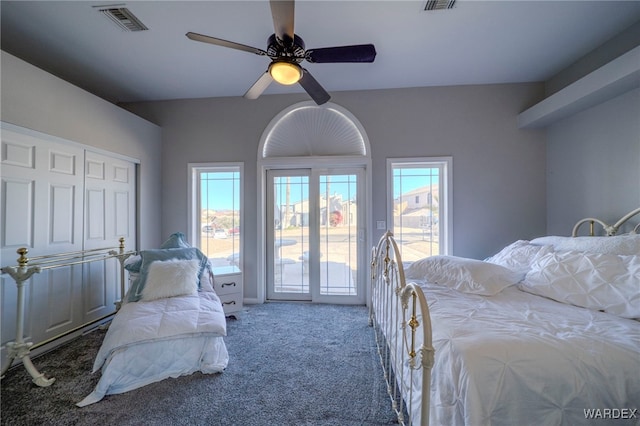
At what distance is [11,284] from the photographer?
1999mm

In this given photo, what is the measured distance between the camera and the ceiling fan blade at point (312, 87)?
6.31 feet

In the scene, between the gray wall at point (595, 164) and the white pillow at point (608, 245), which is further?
the gray wall at point (595, 164)

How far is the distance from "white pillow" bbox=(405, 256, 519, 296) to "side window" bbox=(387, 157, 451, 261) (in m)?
1.29

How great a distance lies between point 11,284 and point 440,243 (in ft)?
14.1

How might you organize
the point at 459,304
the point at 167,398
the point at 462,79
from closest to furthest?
the point at 459,304, the point at 167,398, the point at 462,79

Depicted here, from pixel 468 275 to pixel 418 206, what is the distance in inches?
65.8

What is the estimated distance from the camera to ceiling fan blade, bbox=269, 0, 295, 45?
4.43ft

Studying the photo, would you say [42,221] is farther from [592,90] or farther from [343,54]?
[592,90]

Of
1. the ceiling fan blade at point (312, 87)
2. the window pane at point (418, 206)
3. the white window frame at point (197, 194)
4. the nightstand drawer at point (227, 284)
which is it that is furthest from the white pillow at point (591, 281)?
the white window frame at point (197, 194)

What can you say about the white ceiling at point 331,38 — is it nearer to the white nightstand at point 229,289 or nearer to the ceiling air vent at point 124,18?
the ceiling air vent at point 124,18

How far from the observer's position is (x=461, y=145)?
3.16m

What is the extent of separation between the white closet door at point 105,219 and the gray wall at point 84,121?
141 mm

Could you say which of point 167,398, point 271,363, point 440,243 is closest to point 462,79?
point 440,243

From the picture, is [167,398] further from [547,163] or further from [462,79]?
[547,163]
